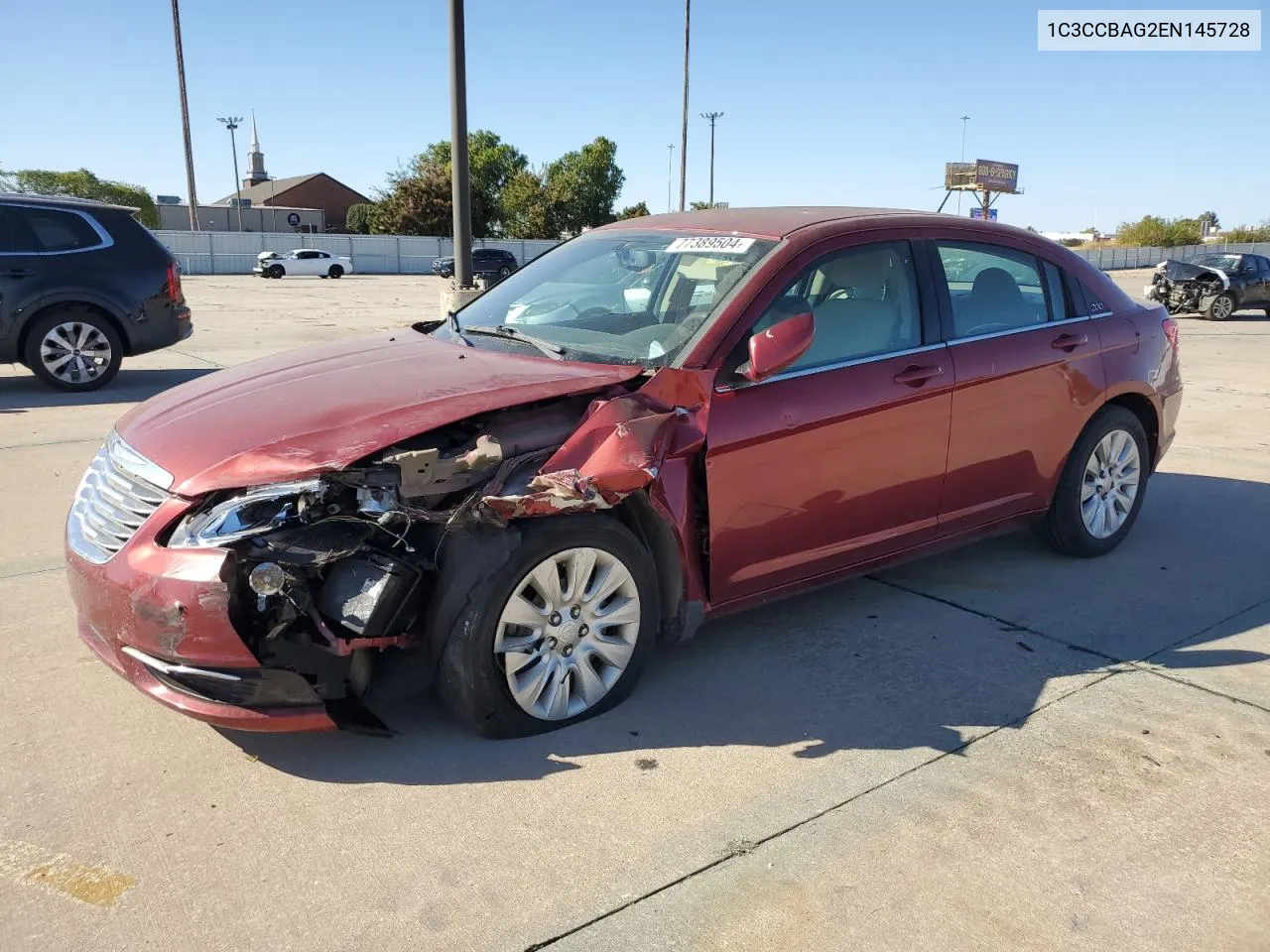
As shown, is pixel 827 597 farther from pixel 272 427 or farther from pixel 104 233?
pixel 104 233

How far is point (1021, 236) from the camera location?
4961mm

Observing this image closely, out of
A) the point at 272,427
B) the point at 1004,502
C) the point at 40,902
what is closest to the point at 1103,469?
the point at 1004,502

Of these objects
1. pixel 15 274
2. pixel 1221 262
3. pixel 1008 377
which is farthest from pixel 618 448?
pixel 1221 262

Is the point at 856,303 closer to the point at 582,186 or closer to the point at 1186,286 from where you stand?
the point at 1186,286

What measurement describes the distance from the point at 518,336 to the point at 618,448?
1.05 m

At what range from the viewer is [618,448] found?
333 centimetres

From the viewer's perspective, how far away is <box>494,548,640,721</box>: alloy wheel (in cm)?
329

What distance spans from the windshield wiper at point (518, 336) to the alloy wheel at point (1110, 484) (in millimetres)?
2775

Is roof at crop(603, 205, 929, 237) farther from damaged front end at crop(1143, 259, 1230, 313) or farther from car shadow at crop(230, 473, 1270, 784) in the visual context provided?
damaged front end at crop(1143, 259, 1230, 313)

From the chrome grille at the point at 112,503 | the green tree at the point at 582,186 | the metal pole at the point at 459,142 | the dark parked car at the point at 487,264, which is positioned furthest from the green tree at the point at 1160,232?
the chrome grille at the point at 112,503

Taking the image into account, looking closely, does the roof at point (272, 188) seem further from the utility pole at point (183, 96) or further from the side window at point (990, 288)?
the side window at point (990, 288)

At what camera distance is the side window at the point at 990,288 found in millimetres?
4539

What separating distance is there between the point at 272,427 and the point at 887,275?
2530mm

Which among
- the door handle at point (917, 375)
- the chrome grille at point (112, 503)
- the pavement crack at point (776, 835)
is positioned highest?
the door handle at point (917, 375)
